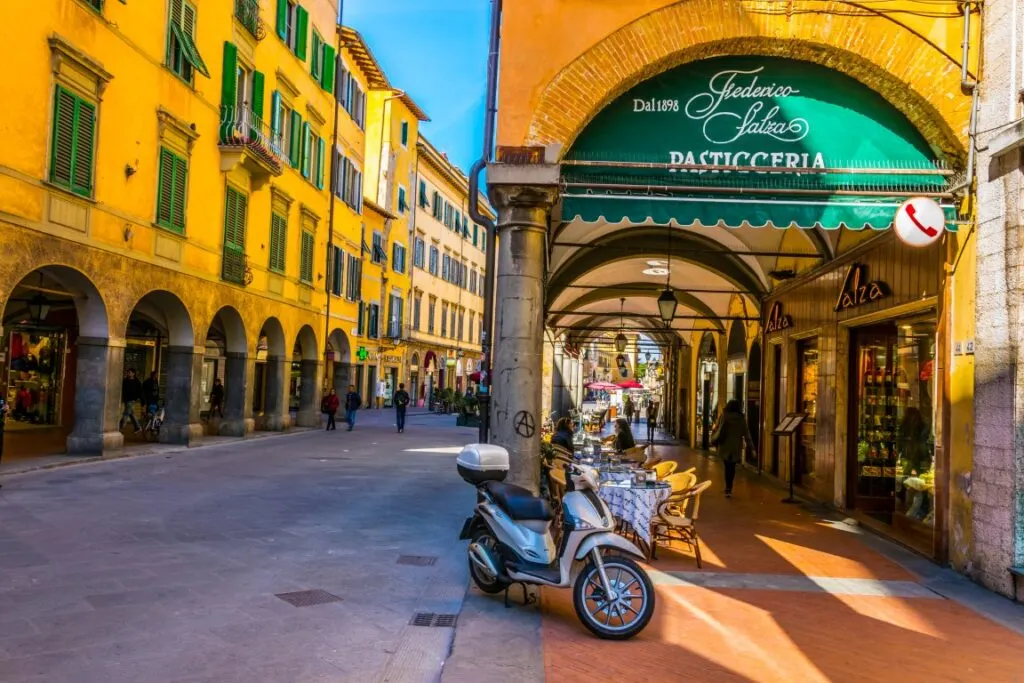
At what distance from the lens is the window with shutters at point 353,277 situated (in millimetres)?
29188

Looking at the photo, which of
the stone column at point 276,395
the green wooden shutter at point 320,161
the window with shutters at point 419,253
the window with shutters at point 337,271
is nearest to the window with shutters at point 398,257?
the window with shutters at point 419,253

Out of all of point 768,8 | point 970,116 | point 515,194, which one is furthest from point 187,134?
point 970,116

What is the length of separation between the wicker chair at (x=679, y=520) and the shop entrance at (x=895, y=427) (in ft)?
8.21

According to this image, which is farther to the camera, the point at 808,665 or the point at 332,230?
the point at 332,230

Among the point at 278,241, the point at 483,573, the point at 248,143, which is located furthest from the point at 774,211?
the point at 278,241

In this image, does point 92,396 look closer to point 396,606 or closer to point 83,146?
point 83,146

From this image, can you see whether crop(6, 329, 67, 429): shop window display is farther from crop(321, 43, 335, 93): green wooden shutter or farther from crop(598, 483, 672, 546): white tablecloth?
crop(598, 483, 672, 546): white tablecloth

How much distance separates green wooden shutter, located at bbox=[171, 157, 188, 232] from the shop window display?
236 inches

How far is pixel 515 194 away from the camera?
7.74m

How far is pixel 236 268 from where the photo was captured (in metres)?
19.8

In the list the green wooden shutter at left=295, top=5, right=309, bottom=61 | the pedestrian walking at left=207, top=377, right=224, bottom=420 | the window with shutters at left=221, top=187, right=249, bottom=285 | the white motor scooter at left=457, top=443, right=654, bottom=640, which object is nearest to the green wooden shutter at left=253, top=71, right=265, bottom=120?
the window with shutters at left=221, top=187, right=249, bottom=285

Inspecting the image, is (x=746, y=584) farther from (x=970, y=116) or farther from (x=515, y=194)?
(x=970, y=116)

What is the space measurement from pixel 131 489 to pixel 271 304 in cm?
1169

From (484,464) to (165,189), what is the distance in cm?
1281
